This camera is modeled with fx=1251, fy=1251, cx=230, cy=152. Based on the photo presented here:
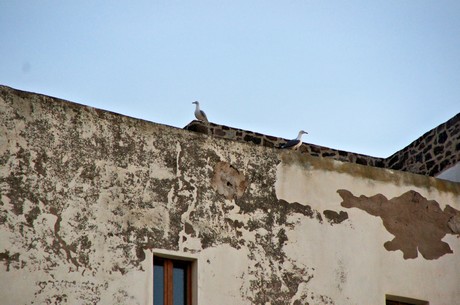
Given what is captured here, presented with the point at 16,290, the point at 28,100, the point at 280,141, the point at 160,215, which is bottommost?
the point at 16,290

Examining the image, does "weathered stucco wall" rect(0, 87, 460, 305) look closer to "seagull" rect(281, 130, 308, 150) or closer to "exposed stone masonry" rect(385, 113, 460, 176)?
"exposed stone masonry" rect(385, 113, 460, 176)

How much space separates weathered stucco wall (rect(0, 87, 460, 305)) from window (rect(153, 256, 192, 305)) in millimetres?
142

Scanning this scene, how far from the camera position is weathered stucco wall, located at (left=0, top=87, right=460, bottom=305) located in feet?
38.3

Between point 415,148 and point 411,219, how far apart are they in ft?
11.2

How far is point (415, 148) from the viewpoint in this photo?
1733 cm

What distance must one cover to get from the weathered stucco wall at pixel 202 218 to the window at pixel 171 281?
0.14 meters

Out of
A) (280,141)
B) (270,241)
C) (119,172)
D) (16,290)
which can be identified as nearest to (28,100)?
(119,172)

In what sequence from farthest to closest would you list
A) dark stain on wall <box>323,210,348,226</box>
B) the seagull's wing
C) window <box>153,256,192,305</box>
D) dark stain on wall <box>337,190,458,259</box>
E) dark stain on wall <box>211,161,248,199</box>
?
1. the seagull's wing
2. dark stain on wall <box>337,190,458,259</box>
3. dark stain on wall <box>323,210,348,226</box>
4. dark stain on wall <box>211,161,248,199</box>
5. window <box>153,256,192,305</box>

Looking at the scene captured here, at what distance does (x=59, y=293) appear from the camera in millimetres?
11469

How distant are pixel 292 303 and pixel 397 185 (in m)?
2.16

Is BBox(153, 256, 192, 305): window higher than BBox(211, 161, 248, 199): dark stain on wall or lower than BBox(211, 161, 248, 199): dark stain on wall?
lower

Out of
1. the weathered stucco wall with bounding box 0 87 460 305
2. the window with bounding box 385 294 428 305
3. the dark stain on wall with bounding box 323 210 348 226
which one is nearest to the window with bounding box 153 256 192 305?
the weathered stucco wall with bounding box 0 87 460 305

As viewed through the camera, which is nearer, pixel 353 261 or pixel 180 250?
pixel 180 250

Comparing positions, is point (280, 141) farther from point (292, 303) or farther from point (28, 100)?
point (28, 100)
